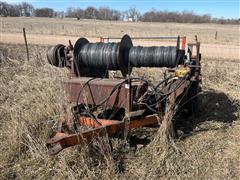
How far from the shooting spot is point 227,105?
6.42 meters

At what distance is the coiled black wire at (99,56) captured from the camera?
16.3 feet

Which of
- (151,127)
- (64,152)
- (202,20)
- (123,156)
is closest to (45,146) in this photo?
(64,152)

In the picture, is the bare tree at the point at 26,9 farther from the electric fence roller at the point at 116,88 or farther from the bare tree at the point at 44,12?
Answer: the electric fence roller at the point at 116,88

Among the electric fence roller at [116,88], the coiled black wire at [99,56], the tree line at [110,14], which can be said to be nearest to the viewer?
the electric fence roller at [116,88]

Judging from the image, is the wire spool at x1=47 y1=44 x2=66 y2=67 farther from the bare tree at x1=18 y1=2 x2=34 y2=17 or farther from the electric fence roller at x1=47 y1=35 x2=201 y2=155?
the bare tree at x1=18 y1=2 x2=34 y2=17

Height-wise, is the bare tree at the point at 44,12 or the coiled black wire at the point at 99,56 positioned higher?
the coiled black wire at the point at 99,56

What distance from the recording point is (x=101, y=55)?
16.3ft

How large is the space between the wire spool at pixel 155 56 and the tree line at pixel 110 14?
93482 mm

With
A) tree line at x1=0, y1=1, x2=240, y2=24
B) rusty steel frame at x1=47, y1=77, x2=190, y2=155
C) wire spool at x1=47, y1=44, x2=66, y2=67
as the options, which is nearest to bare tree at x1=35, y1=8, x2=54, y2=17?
tree line at x1=0, y1=1, x2=240, y2=24

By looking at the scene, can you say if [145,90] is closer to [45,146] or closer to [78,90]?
[78,90]

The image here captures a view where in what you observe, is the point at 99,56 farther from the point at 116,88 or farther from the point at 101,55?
the point at 116,88

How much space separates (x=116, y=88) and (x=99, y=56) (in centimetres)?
86

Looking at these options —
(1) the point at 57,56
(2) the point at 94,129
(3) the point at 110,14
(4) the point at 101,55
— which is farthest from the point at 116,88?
(3) the point at 110,14

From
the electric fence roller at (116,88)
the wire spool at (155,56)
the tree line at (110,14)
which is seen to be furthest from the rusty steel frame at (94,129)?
the tree line at (110,14)
